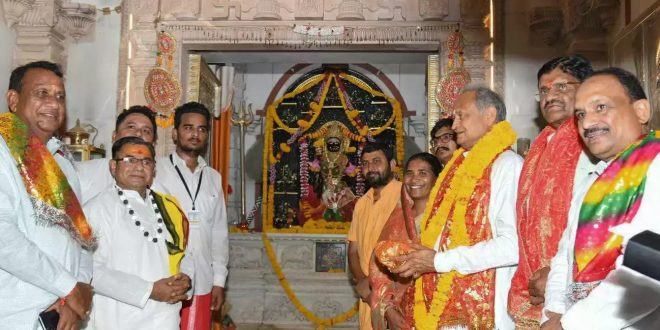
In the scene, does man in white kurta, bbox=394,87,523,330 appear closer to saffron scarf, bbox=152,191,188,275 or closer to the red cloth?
saffron scarf, bbox=152,191,188,275

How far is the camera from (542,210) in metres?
2.18

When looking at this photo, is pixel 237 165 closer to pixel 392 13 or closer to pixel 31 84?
pixel 392 13

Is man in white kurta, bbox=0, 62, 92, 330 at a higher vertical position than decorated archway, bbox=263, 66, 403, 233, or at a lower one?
lower

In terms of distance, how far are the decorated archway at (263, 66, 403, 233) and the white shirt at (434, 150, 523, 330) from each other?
6.10 metres

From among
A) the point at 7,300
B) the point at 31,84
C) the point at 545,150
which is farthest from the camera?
the point at 31,84

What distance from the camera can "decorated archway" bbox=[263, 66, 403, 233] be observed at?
28.9 feet

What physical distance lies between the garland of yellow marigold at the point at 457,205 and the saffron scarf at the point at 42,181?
4.68 ft

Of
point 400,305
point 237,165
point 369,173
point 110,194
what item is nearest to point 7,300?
point 110,194

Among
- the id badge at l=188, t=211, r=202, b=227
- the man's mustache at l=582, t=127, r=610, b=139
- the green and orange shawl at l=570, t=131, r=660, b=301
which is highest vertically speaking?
the man's mustache at l=582, t=127, r=610, b=139

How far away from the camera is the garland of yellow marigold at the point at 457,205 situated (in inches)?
98.3

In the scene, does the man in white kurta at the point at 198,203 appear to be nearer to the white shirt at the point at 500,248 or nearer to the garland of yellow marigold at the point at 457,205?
the garland of yellow marigold at the point at 457,205

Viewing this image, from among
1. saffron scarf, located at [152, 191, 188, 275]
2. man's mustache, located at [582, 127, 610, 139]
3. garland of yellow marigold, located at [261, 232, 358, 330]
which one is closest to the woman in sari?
saffron scarf, located at [152, 191, 188, 275]

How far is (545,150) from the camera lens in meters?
2.32

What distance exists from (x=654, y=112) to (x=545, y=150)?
5.07ft
